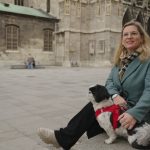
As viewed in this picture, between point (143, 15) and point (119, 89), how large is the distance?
31984 mm

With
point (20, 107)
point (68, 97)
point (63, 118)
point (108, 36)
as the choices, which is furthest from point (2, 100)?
point (108, 36)

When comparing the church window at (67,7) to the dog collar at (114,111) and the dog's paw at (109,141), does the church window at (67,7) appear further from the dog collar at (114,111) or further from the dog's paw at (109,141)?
the dog collar at (114,111)

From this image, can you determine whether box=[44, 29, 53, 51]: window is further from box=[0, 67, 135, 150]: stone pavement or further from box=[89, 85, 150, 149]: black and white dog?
box=[89, 85, 150, 149]: black and white dog

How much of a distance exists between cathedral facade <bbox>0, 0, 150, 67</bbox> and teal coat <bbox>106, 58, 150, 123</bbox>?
2443 cm

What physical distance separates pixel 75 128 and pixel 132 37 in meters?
1.24

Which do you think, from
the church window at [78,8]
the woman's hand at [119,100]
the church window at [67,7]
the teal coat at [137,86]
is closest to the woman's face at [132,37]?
the teal coat at [137,86]

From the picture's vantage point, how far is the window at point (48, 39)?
96.9 feet

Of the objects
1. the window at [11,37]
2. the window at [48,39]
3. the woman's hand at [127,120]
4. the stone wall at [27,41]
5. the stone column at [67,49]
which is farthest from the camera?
the window at [48,39]

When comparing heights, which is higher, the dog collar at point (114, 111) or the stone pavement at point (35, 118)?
the dog collar at point (114, 111)

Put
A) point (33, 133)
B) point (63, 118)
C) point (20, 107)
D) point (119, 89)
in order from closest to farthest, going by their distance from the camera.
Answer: point (119, 89), point (33, 133), point (63, 118), point (20, 107)

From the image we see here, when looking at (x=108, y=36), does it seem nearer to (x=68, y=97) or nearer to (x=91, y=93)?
(x=68, y=97)

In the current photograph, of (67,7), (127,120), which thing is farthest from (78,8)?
(127,120)

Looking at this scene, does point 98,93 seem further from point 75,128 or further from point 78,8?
point 78,8

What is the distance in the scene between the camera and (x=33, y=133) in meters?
4.38
